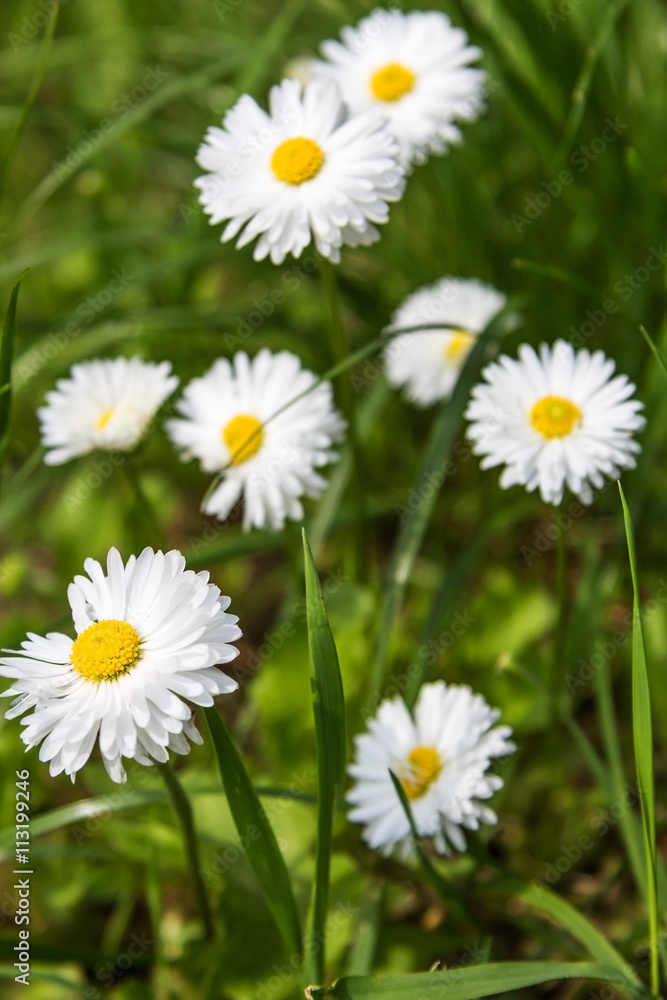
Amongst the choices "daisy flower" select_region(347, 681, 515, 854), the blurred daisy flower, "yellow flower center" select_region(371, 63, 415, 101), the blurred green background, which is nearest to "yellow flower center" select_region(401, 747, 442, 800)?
"daisy flower" select_region(347, 681, 515, 854)

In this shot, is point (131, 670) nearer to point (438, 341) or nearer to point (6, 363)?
point (6, 363)

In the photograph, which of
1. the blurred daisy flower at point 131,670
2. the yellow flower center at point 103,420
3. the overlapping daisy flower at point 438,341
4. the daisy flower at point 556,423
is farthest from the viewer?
the overlapping daisy flower at point 438,341

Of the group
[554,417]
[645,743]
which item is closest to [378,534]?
[554,417]

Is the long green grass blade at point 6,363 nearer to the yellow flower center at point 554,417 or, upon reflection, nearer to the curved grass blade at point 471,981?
the yellow flower center at point 554,417

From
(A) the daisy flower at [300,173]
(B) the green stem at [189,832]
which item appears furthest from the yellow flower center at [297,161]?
(B) the green stem at [189,832]

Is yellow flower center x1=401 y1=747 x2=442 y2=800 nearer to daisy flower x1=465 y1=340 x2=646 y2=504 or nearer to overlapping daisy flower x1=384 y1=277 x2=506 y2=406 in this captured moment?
daisy flower x1=465 y1=340 x2=646 y2=504

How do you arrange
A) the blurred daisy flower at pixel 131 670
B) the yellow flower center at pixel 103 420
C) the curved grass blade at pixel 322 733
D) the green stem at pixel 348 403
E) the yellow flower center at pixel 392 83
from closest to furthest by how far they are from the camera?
the blurred daisy flower at pixel 131 670 < the curved grass blade at pixel 322 733 < the green stem at pixel 348 403 < the yellow flower center at pixel 103 420 < the yellow flower center at pixel 392 83

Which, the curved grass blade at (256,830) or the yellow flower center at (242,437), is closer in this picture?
the curved grass blade at (256,830)
